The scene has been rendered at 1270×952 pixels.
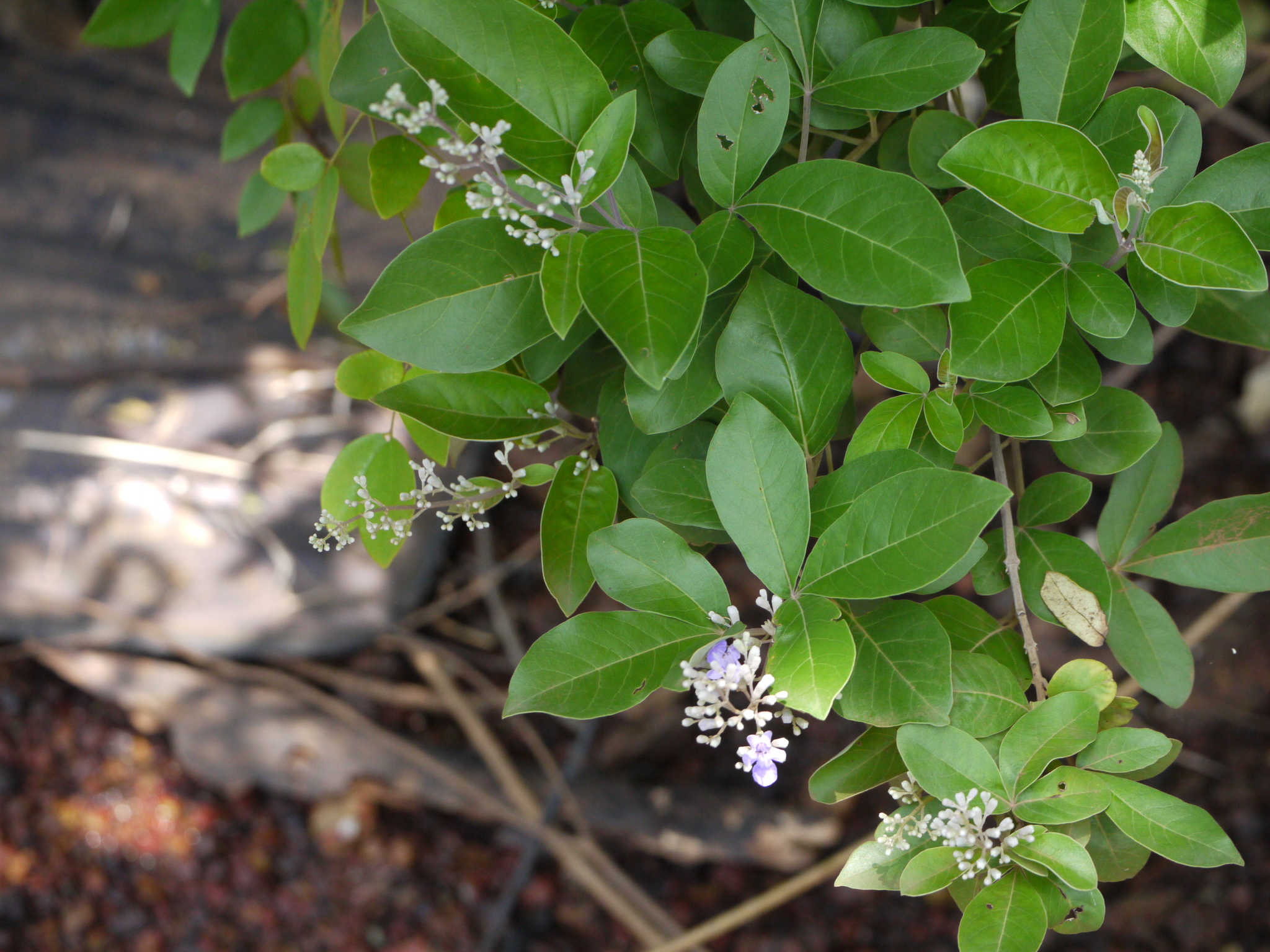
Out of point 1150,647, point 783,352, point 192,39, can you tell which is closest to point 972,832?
point 1150,647

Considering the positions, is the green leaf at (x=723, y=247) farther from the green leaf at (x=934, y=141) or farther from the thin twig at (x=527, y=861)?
the thin twig at (x=527, y=861)

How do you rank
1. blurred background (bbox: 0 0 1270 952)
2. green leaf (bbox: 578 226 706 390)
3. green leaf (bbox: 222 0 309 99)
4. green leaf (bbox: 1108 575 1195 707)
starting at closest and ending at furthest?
green leaf (bbox: 578 226 706 390) → green leaf (bbox: 1108 575 1195 707) → green leaf (bbox: 222 0 309 99) → blurred background (bbox: 0 0 1270 952)

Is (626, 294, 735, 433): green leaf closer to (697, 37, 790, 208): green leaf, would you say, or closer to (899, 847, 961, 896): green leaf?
(697, 37, 790, 208): green leaf

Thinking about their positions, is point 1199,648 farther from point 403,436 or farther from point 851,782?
point 403,436

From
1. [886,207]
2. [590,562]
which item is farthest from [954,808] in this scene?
[886,207]

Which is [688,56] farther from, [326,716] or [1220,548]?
[326,716]

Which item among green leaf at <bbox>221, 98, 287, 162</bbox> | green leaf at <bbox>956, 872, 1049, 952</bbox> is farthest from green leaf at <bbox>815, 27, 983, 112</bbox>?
green leaf at <bbox>221, 98, 287, 162</bbox>
